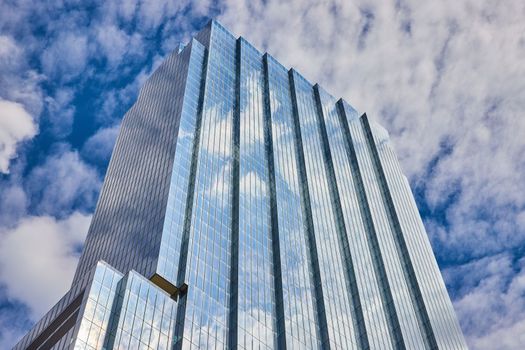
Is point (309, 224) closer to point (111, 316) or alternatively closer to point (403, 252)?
point (403, 252)

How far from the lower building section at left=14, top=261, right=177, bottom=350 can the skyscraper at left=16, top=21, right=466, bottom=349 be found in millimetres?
150

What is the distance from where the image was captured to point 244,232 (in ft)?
282

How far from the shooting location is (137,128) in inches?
4601

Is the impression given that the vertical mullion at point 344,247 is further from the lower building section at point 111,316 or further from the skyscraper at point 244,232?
the lower building section at point 111,316

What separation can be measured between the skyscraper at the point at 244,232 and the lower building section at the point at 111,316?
15cm

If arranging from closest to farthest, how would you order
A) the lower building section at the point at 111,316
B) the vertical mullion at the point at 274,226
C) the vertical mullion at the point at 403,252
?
1. the lower building section at the point at 111,316
2. the vertical mullion at the point at 274,226
3. the vertical mullion at the point at 403,252

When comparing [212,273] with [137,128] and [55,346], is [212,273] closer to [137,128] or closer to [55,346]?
[55,346]

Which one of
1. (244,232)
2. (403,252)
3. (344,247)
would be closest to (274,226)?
(244,232)

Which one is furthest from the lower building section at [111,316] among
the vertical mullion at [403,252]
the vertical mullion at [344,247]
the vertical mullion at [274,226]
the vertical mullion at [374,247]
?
the vertical mullion at [403,252]

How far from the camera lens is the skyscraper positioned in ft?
222

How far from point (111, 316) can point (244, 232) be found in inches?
1111

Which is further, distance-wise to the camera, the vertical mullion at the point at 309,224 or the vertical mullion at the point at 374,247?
the vertical mullion at the point at 374,247

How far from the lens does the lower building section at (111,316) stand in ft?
191

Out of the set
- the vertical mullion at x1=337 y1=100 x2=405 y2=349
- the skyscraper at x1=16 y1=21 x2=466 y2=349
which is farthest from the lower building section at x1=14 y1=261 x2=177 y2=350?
the vertical mullion at x1=337 y1=100 x2=405 y2=349
